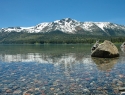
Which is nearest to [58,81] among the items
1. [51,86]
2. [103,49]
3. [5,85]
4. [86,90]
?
[51,86]

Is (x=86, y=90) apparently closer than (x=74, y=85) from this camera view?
Yes

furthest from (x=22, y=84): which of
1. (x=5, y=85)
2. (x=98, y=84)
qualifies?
(x=98, y=84)

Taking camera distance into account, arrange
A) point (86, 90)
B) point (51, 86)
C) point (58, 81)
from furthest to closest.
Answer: point (58, 81)
point (51, 86)
point (86, 90)

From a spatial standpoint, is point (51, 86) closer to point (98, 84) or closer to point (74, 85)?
point (74, 85)

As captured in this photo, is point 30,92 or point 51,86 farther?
point 51,86

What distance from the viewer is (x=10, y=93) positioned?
1201cm

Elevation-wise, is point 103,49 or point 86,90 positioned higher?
point 103,49

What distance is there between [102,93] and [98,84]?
241 centimetres

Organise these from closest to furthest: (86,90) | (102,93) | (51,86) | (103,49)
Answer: (102,93) < (86,90) < (51,86) < (103,49)

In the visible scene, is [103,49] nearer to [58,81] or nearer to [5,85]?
[58,81]

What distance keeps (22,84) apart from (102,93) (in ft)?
22.5

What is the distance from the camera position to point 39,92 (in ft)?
39.8

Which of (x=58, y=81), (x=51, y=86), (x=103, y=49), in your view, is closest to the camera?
(x=51, y=86)

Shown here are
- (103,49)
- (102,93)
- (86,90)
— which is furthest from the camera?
(103,49)
